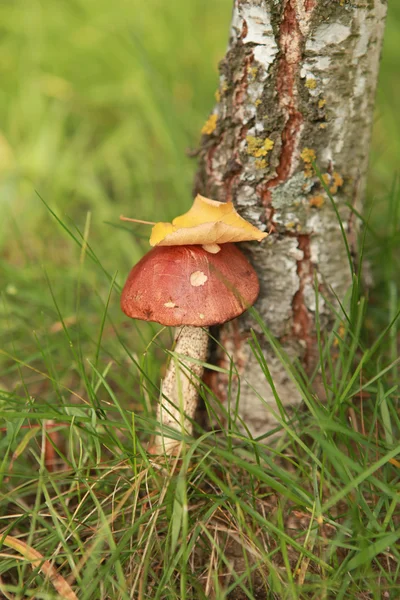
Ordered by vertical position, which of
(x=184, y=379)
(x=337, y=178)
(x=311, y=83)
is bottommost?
(x=184, y=379)

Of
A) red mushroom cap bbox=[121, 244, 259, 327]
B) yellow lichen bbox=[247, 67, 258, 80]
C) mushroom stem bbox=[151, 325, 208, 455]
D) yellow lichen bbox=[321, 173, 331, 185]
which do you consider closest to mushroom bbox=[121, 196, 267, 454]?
red mushroom cap bbox=[121, 244, 259, 327]

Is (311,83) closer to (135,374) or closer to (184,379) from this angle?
(184,379)

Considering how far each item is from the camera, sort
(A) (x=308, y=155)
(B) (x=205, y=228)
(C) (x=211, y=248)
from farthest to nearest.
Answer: (A) (x=308, y=155)
(C) (x=211, y=248)
(B) (x=205, y=228)

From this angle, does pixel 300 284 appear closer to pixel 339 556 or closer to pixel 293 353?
pixel 293 353

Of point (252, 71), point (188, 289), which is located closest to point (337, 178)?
point (252, 71)

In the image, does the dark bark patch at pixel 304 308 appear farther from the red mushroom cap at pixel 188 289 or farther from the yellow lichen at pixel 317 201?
the red mushroom cap at pixel 188 289

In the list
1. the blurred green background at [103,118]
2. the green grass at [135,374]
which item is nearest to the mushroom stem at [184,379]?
the green grass at [135,374]

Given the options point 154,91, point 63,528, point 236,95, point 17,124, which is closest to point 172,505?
point 63,528

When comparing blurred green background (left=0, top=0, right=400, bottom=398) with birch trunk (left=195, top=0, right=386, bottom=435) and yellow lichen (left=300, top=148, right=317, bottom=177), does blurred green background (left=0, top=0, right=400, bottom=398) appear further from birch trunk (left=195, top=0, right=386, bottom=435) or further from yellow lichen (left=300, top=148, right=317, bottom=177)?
yellow lichen (left=300, top=148, right=317, bottom=177)
